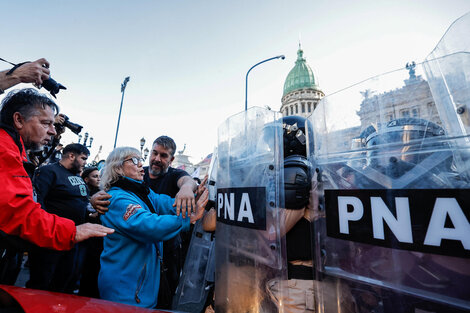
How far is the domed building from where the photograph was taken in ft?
105

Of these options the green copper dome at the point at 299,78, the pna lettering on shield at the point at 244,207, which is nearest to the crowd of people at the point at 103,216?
the pna lettering on shield at the point at 244,207

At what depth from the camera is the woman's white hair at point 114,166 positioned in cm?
192

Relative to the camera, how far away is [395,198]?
2.41 ft

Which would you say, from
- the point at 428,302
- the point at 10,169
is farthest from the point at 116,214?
the point at 428,302

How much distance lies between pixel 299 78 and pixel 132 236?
36356 millimetres

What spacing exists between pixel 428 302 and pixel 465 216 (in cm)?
29

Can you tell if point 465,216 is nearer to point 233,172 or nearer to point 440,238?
point 440,238

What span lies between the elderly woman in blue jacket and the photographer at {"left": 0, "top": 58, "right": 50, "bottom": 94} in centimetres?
124

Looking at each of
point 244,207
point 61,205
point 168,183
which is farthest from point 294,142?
point 61,205

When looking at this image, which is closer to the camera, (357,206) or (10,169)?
(357,206)

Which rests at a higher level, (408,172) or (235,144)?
(235,144)

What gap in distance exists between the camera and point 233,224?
4.11ft

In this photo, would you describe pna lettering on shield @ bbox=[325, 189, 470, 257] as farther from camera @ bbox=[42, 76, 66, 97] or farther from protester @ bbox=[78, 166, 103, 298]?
camera @ bbox=[42, 76, 66, 97]

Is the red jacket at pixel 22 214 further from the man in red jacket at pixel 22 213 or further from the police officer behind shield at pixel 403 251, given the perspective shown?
the police officer behind shield at pixel 403 251
